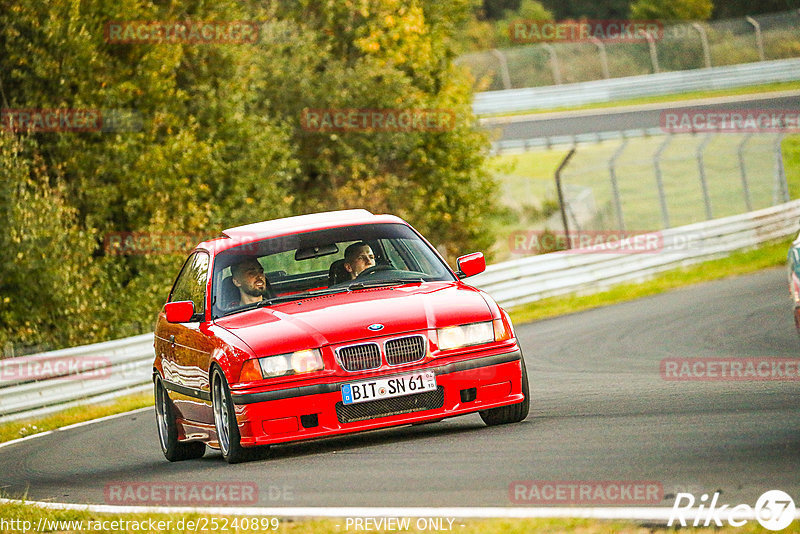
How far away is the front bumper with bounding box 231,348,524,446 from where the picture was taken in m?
7.46

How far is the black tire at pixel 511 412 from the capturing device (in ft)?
26.3

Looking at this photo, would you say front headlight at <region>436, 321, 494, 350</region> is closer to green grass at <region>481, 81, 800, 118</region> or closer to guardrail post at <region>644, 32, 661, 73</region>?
green grass at <region>481, 81, 800, 118</region>

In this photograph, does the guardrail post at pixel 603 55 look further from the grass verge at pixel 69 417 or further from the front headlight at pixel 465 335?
the front headlight at pixel 465 335

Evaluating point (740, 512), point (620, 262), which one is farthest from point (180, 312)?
point (620, 262)

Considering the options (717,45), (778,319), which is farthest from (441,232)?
(778,319)

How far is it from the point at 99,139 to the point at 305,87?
8.53 m

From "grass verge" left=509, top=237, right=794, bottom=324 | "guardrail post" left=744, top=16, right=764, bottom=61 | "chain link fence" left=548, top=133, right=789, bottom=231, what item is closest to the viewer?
"grass verge" left=509, top=237, right=794, bottom=324

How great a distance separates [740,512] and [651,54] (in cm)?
4420

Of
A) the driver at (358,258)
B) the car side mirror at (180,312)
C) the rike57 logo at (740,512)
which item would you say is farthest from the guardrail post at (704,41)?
the rike57 logo at (740,512)

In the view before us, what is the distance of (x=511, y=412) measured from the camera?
8070mm

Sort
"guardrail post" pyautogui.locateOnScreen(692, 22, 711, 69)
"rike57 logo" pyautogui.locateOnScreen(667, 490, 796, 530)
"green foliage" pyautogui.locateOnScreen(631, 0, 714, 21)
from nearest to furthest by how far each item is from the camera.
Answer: "rike57 logo" pyautogui.locateOnScreen(667, 490, 796, 530) < "guardrail post" pyautogui.locateOnScreen(692, 22, 711, 69) < "green foliage" pyautogui.locateOnScreen(631, 0, 714, 21)

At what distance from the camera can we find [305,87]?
31875mm

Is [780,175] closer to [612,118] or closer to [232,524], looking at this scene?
[612,118]

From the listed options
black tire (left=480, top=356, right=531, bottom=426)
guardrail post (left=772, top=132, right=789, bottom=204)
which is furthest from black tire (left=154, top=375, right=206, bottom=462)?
guardrail post (left=772, top=132, right=789, bottom=204)
